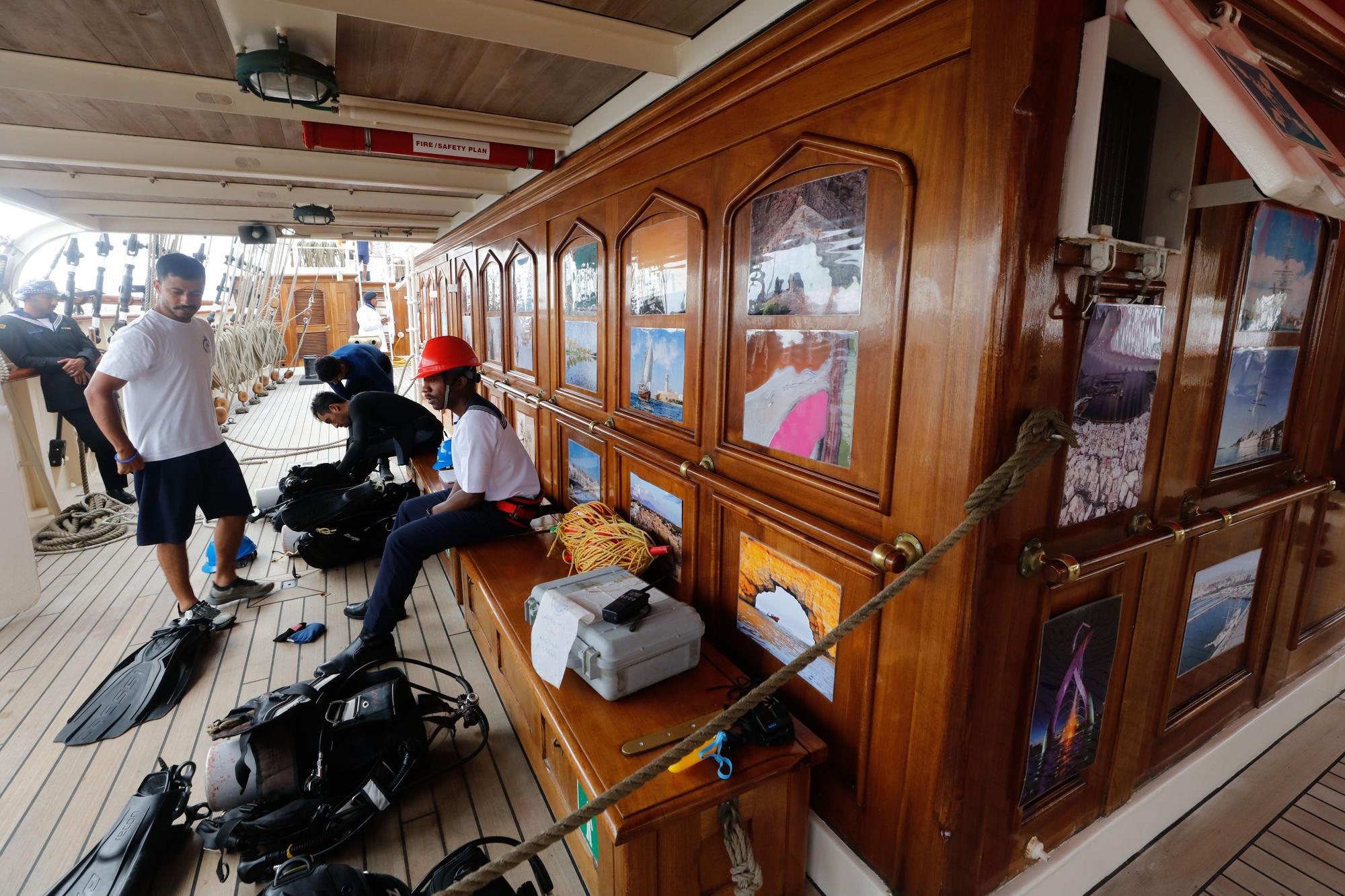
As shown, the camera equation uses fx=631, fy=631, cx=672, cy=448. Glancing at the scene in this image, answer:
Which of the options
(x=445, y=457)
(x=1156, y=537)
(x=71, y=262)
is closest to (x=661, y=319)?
(x=1156, y=537)

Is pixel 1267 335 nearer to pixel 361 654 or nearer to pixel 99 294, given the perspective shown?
pixel 361 654

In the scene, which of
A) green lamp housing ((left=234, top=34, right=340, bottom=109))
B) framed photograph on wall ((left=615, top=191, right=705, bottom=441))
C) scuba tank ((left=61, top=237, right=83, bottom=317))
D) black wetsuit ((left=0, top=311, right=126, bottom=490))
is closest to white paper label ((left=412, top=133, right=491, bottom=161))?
green lamp housing ((left=234, top=34, right=340, bottom=109))

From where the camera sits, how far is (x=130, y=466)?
2932 millimetres

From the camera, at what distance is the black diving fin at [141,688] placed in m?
2.40

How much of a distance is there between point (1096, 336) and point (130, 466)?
3.79 metres

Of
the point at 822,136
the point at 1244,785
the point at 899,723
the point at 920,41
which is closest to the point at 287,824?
the point at 899,723

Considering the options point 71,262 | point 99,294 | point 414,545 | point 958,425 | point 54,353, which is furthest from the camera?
point 99,294

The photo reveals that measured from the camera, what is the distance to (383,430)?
4379mm

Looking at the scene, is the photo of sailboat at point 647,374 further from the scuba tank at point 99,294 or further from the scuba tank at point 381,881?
the scuba tank at point 99,294

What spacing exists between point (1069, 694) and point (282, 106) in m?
3.20

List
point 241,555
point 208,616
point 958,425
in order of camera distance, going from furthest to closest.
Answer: point 241,555
point 208,616
point 958,425

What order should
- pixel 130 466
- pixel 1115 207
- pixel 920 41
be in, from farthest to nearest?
pixel 130 466, pixel 1115 207, pixel 920 41

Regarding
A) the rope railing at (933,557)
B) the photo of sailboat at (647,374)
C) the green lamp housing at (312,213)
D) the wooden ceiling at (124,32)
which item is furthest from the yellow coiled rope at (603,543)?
the green lamp housing at (312,213)

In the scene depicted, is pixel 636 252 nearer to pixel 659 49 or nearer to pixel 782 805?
pixel 659 49
